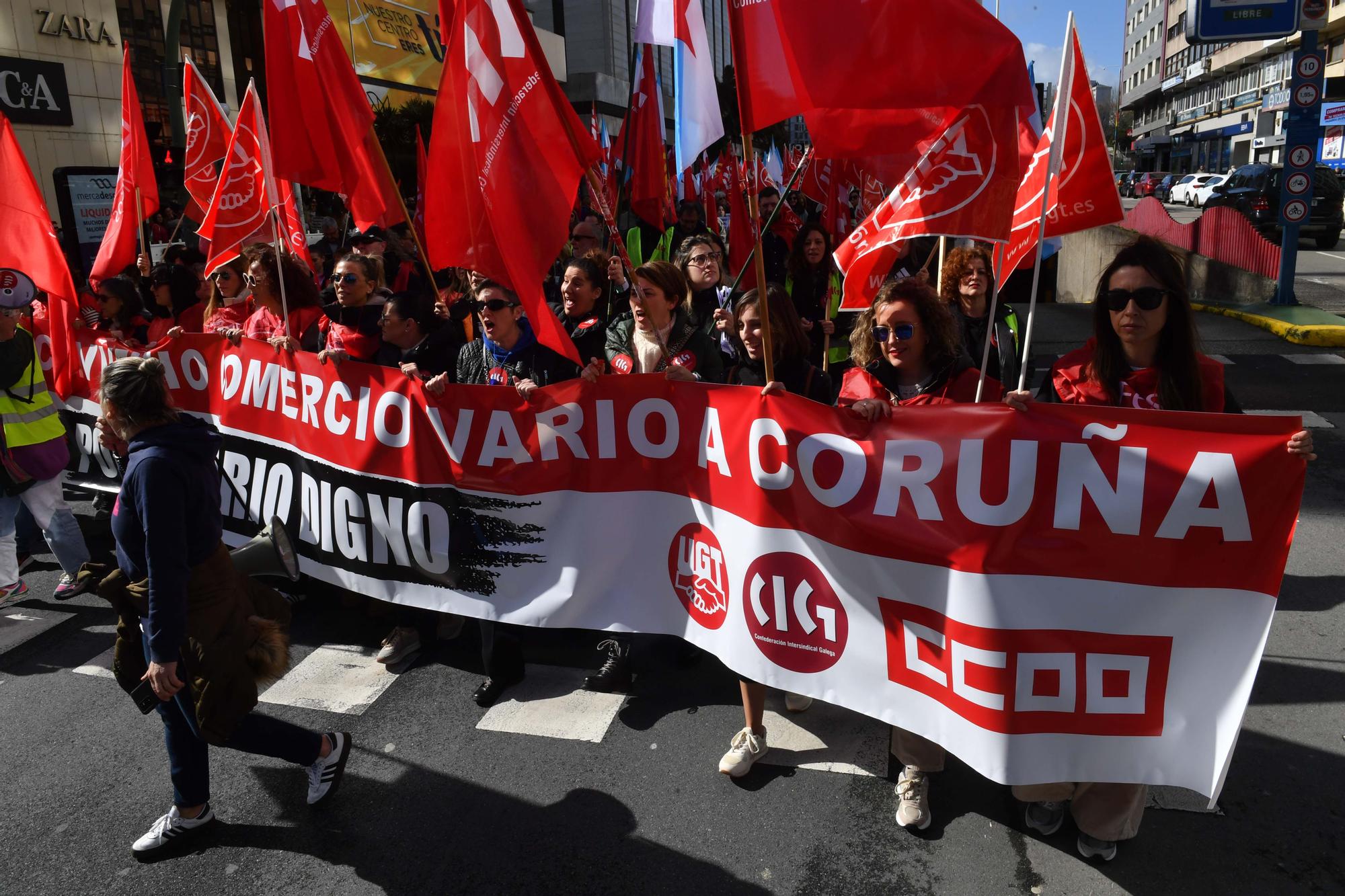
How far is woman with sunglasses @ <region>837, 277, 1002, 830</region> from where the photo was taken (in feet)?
10.6

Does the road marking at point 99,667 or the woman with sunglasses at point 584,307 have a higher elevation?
the woman with sunglasses at point 584,307

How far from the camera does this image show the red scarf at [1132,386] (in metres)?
3.09

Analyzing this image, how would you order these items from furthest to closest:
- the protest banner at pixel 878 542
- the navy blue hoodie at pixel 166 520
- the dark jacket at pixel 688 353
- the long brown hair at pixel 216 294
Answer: the long brown hair at pixel 216 294, the dark jacket at pixel 688 353, the navy blue hoodie at pixel 166 520, the protest banner at pixel 878 542

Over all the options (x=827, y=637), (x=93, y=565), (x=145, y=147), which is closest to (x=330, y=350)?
(x=93, y=565)

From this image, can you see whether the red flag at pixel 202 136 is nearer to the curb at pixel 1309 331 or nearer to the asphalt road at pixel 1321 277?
the asphalt road at pixel 1321 277

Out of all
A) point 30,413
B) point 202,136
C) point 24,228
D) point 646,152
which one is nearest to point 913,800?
point 30,413

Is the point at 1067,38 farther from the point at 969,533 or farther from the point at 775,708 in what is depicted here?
the point at 775,708

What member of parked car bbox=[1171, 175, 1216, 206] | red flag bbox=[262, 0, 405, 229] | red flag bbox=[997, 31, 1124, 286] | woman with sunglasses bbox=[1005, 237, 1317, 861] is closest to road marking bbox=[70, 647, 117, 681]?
red flag bbox=[262, 0, 405, 229]

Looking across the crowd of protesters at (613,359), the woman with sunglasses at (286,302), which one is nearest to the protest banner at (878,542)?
the crowd of protesters at (613,359)

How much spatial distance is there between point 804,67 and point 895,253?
0.97 meters

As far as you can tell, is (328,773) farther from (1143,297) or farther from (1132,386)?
(1143,297)

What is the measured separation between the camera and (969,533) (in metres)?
2.95

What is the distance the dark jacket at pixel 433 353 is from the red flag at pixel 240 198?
1.57m

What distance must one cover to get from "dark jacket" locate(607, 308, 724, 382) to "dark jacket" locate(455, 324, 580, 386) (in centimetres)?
42
